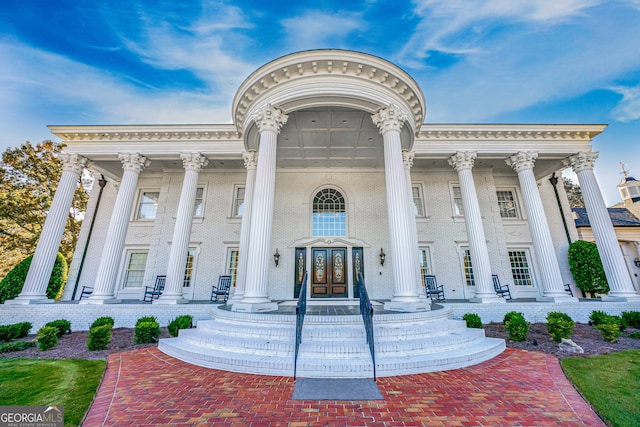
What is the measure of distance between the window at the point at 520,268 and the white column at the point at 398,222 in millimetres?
9432

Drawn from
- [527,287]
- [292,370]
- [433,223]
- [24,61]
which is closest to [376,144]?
[433,223]

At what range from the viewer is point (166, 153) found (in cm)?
1138

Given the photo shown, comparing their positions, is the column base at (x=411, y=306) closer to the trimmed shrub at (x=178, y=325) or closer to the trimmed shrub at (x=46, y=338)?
the trimmed shrub at (x=178, y=325)

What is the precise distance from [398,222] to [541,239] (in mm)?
7365

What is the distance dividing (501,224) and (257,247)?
43.2ft

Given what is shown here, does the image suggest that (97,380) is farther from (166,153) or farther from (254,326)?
(166,153)

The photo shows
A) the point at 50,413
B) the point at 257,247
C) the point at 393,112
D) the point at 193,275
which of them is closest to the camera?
the point at 50,413

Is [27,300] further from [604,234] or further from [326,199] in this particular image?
[604,234]

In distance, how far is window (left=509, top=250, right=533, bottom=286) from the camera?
12828mm

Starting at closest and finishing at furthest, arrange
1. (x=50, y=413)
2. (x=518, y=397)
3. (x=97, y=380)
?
(x=50, y=413) → (x=518, y=397) → (x=97, y=380)

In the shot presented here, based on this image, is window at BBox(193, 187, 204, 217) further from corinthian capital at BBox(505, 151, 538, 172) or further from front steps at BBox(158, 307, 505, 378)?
corinthian capital at BBox(505, 151, 538, 172)

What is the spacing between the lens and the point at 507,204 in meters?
14.0

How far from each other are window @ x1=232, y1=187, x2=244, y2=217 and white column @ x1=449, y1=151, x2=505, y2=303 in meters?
11.0

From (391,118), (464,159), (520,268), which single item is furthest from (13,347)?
(520,268)
